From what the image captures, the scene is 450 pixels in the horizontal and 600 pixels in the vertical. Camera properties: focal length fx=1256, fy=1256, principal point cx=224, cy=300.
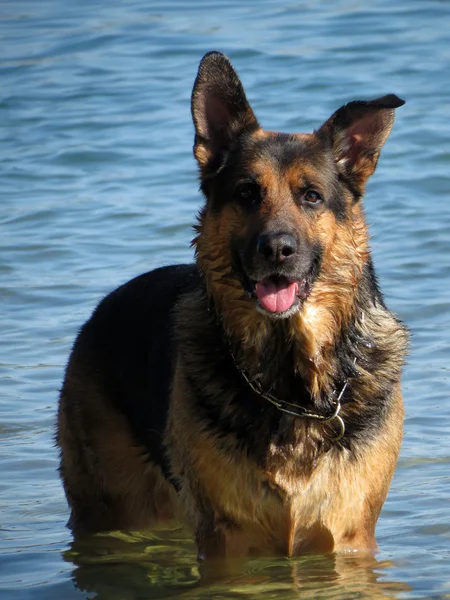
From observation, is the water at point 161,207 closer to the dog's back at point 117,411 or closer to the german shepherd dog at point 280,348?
the dog's back at point 117,411

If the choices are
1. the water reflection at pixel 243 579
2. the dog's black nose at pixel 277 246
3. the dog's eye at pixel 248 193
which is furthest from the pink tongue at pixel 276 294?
the water reflection at pixel 243 579

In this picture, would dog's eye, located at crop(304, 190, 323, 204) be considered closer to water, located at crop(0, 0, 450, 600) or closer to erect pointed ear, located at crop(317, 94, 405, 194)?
erect pointed ear, located at crop(317, 94, 405, 194)

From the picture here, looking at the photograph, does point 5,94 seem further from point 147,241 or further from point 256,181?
point 256,181

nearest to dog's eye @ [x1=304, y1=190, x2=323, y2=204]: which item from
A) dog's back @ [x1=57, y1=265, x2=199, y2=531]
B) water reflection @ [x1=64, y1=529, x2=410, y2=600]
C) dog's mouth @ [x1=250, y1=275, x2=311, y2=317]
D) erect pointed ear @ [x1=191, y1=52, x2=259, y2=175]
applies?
dog's mouth @ [x1=250, y1=275, x2=311, y2=317]

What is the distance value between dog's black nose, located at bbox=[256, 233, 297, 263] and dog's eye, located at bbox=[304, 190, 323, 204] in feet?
0.94

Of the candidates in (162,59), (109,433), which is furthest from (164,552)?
(162,59)

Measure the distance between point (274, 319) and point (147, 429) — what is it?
0.97 meters

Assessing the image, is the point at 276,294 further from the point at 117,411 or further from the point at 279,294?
the point at 117,411

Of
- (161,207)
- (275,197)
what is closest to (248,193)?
(275,197)

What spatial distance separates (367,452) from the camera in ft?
17.8

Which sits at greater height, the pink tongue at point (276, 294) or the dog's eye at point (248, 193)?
the dog's eye at point (248, 193)

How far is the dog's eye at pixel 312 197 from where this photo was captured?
5.46 m

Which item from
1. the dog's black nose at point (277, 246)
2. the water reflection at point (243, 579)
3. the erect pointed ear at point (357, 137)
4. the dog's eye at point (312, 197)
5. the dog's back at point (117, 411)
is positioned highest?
the erect pointed ear at point (357, 137)

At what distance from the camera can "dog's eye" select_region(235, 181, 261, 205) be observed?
215 inches
